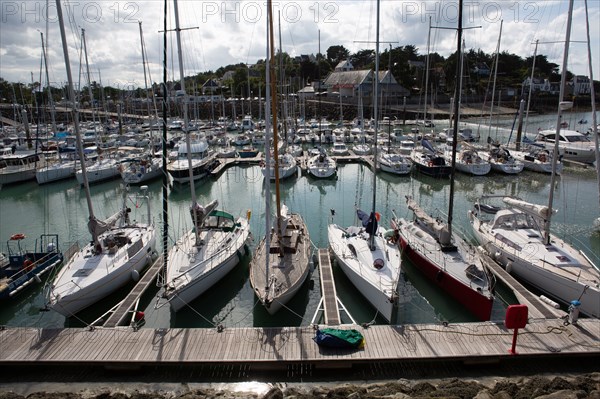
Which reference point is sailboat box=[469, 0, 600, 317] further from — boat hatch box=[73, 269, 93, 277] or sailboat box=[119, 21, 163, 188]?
sailboat box=[119, 21, 163, 188]

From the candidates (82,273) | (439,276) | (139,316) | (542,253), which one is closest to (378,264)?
(439,276)

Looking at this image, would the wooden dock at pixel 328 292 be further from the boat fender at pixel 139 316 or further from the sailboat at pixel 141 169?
the sailboat at pixel 141 169

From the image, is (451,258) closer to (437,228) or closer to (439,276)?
(439,276)

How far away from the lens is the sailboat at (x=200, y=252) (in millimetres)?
17325

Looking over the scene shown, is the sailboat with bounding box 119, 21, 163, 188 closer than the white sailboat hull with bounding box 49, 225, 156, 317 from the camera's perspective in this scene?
No

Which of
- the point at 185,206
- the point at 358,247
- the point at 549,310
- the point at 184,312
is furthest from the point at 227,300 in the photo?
the point at 185,206

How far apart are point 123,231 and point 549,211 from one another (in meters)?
22.2

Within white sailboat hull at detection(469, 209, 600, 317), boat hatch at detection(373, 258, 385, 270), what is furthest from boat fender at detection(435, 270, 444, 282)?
white sailboat hull at detection(469, 209, 600, 317)

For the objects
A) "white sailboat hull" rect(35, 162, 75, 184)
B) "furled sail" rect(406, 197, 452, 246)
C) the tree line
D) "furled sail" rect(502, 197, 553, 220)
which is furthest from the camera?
the tree line

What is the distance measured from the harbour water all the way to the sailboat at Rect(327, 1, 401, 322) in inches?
29.3

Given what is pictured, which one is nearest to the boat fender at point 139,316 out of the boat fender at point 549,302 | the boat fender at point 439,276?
the boat fender at point 439,276

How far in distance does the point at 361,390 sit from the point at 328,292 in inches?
228

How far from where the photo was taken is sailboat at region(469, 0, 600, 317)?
647 inches

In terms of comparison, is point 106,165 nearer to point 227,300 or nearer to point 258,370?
point 227,300
